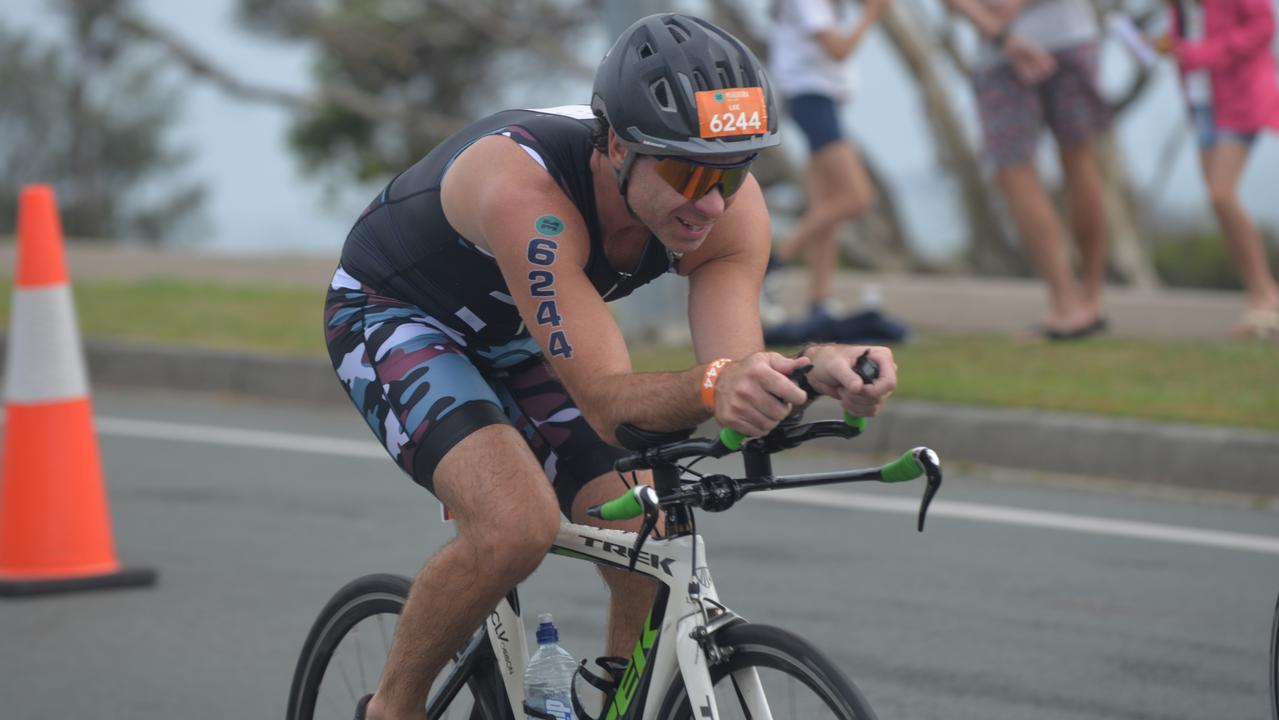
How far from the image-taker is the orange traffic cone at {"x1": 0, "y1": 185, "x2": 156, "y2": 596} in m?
6.34

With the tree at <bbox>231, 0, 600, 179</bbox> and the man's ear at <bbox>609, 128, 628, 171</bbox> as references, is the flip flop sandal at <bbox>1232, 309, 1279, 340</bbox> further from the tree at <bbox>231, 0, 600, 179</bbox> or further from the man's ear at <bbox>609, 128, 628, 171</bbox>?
the tree at <bbox>231, 0, 600, 179</bbox>

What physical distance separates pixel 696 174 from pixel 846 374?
59 cm

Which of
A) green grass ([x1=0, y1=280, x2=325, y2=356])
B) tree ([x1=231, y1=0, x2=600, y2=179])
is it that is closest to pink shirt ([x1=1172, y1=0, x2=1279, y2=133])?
green grass ([x1=0, y1=280, x2=325, y2=356])

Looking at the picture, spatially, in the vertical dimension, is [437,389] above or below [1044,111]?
below

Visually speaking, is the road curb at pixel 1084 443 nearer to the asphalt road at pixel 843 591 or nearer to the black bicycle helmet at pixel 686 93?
the asphalt road at pixel 843 591

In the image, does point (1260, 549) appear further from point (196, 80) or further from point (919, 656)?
point (196, 80)

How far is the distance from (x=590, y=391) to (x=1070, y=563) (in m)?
3.57

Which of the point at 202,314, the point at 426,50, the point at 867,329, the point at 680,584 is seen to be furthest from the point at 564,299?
the point at 426,50

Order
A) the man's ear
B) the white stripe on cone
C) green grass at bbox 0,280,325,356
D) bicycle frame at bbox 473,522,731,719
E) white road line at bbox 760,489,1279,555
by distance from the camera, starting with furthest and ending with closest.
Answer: green grass at bbox 0,280,325,356 → white road line at bbox 760,489,1279,555 → the white stripe on cone → the man's ear → bicycle frame at bbox 473,522,731,719

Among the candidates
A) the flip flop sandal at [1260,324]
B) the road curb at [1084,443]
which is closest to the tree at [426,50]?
Answer: the flip flop sandal at [1260,324]

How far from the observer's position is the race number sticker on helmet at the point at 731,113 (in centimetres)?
324

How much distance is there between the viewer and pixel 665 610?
10.9ft

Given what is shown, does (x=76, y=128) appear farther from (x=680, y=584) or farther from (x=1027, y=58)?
(x=680, y=584)

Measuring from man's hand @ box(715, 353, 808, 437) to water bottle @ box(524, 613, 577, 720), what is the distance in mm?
925
